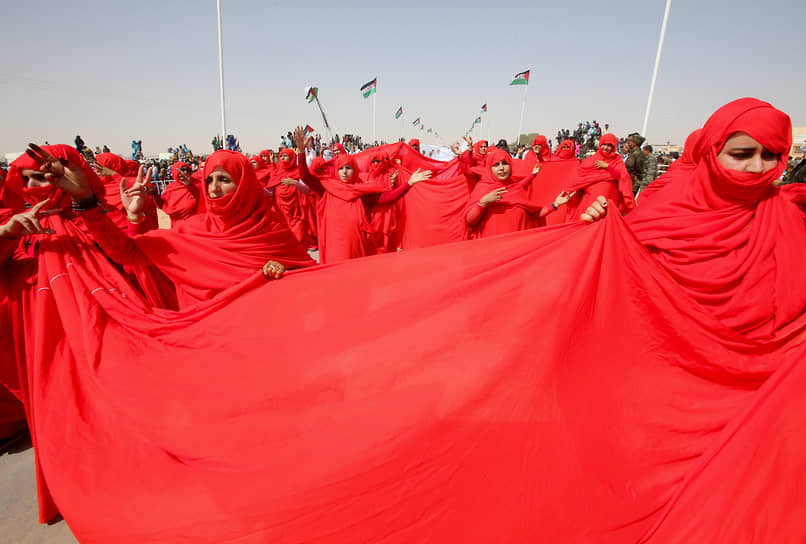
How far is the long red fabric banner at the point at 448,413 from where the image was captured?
4.96 feet

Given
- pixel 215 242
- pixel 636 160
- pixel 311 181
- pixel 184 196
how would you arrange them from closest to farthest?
pixel 215 242, pixel 311 181, pixel 184 196, pixel 636 160

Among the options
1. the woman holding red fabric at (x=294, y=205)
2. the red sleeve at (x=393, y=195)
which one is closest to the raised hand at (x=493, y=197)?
the red sleeve at (x=393, y=195)

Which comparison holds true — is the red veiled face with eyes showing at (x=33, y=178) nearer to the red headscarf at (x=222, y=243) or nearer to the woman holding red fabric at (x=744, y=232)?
the red headscarf at (x=222, y=243)

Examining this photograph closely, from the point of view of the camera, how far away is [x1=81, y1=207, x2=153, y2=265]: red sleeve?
7.53ft


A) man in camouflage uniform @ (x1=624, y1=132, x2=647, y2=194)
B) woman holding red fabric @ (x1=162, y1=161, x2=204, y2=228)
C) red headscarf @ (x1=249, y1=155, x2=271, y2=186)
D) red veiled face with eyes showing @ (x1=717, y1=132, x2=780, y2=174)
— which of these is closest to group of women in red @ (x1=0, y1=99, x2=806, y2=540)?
red veiled face with eyes showing @ (x1=717, y1=132, x2=780, y2=174)

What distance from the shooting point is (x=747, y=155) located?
5.86 feet

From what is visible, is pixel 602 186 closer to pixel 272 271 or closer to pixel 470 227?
pixel 470 227

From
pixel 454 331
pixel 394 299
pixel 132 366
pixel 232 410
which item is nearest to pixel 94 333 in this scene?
pixel 132 366

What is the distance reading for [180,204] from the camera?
6145mm

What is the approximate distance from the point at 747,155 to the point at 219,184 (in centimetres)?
309

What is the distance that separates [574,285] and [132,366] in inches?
96.8

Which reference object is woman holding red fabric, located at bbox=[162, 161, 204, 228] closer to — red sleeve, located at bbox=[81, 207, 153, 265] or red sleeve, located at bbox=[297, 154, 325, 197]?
red sleeve, located at bbox=[297, 154, 325, 197]

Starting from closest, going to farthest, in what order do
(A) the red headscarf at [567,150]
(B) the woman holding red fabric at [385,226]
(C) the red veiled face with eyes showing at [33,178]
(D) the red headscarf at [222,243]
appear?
(C) the red veiled face with eyes showing at [33,178]
(D) the red headscarf at [222,243]
(B) the woman holding red fabric at [385,226]
(A) the red headscarf at [567,150]

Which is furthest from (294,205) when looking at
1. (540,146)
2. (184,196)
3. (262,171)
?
(540,146)
